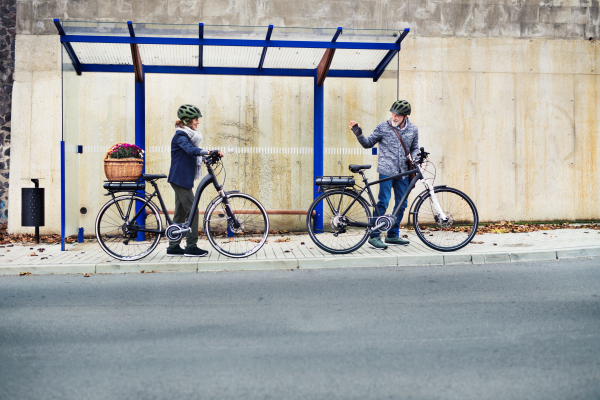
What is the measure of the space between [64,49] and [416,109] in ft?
20.2

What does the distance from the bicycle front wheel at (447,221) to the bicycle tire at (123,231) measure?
333 centimetres

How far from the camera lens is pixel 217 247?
253 inches

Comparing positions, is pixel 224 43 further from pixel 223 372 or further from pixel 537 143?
pixel 537 143

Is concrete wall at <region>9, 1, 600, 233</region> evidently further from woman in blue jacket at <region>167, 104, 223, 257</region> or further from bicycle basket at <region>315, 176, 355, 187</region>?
bicycle basket at <region>315, 176, 355, 187</region>

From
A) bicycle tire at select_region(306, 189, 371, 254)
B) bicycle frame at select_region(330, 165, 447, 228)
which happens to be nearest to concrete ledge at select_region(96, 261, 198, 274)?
bicycle tire at select_region(306, 189, 371, 254)

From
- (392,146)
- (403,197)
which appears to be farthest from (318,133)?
(403,197)

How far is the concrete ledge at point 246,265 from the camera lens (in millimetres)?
6152

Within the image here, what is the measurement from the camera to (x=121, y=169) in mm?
7016

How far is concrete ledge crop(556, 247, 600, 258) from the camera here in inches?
268

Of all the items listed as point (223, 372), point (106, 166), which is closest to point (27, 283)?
point (106, 166)

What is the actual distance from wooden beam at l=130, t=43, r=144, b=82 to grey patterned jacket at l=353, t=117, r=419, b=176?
3.52 meters

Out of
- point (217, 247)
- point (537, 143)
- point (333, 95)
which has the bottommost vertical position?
point (217, 247)

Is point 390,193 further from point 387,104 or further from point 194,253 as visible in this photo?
point 194,253

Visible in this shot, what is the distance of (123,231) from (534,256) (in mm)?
5179
